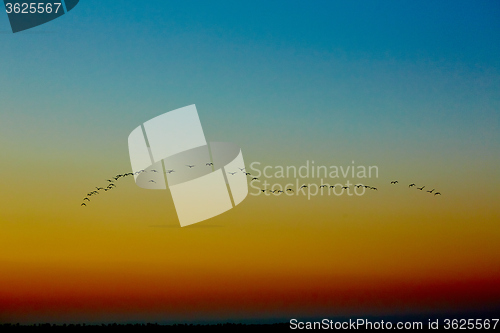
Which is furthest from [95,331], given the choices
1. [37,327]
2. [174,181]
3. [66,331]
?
[174,181]

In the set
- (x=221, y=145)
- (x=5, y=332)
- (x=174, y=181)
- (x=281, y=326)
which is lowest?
(x=5, y=332)

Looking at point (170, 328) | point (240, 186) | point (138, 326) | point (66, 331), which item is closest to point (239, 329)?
point (170, 328)

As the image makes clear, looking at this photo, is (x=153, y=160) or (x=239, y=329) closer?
(x=153, y=160)

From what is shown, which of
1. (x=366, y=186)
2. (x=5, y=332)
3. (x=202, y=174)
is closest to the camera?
(x=202, y=174)

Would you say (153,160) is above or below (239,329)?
above

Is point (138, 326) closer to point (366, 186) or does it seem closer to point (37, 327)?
point (37, 327)

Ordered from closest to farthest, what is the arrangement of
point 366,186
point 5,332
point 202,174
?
1. point 202,174
2. point 366,186
3. point 5,332

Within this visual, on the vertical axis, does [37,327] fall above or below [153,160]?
below

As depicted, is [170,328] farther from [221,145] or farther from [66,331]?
[221,145]

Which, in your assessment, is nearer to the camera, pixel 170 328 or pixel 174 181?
A: pixel 174 181
